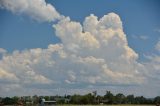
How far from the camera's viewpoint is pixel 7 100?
208 feet

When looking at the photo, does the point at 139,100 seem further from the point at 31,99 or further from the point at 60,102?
the point at 31,99

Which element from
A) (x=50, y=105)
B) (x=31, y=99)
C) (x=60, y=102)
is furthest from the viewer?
(x=60, y=102)

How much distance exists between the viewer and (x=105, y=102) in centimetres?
9562

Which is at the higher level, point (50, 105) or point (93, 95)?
point (93, 95)

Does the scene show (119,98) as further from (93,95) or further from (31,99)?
(31,99)

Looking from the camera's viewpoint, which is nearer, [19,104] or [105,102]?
[19,104]

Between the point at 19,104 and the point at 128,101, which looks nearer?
the point at 19,104

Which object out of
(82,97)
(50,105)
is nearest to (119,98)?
(82,97)

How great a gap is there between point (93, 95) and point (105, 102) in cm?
308

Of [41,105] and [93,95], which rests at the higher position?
[93,95]

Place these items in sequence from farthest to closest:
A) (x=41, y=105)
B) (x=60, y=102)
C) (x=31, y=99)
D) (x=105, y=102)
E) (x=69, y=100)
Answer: (x=105, y=102) → (x=69, y=100) → (x=60, y=102) → (x=31, y=99) → (x=41, y=105)

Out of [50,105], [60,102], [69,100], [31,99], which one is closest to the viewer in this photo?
[50,105]

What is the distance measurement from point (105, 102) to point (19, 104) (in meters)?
69.6

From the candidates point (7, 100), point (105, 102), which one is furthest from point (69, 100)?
point (7, 100)
